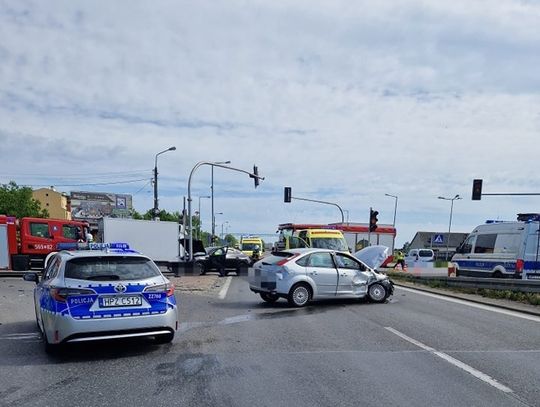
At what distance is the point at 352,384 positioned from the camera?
5766 mm

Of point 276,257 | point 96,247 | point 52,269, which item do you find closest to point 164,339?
point 96,247

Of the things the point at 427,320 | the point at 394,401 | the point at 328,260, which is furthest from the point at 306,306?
the point at 394,401

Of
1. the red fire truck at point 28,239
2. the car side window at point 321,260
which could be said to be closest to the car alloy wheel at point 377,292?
the car side window at point 321,260

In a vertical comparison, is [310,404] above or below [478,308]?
above

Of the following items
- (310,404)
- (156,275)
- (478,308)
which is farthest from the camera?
(478,308)

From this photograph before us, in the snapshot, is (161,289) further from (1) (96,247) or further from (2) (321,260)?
(2) (321,260)

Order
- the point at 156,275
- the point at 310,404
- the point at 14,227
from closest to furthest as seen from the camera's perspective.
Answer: the point at 310,404, the point at 156,275, the point at 14,227

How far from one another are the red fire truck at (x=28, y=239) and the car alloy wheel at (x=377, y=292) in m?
17.1

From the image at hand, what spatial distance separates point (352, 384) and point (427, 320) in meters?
5.35

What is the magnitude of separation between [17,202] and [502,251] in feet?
171

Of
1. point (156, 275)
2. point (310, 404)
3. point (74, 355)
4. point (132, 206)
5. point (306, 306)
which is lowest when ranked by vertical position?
point (132, 206)

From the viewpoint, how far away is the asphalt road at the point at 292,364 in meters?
5.33

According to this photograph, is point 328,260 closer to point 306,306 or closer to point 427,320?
point 306,306

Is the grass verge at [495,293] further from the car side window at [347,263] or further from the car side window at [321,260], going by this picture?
the car side window at [321,260]
